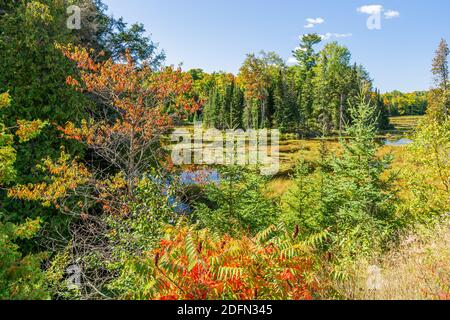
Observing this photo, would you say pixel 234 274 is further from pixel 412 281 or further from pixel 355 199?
pixel 355 199

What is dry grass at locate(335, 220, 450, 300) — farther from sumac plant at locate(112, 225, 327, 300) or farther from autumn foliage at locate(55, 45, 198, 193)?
autumn foliage at locate(55, 45, 198, 193)

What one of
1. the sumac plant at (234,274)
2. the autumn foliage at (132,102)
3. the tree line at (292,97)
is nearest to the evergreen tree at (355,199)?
the sumac plant at (234,274)

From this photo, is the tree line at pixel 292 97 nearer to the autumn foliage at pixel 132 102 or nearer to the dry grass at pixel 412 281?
the autumn foliage at pixel 132 102

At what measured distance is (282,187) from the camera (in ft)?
76.6

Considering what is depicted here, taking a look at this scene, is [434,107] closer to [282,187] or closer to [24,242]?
[282,187]

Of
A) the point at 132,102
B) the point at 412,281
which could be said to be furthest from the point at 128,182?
the point at 412,281

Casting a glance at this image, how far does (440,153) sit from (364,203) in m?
3.42

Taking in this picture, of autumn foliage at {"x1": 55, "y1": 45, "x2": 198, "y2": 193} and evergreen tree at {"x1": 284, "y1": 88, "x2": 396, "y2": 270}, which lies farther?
autumn foliage at {"x1": 55, "y1": 45, "x2": 198, "y2": 193}

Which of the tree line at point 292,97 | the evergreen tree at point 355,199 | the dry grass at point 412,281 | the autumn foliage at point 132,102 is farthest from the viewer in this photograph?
the tree line at point 292,97

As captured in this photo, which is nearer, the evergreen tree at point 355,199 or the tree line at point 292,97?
the evergreen tree at point 355,199

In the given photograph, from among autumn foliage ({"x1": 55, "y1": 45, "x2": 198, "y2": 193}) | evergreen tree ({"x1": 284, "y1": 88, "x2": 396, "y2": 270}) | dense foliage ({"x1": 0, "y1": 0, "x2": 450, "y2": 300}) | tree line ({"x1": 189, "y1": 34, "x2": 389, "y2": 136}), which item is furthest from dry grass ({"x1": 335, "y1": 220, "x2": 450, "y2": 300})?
tree line ({"x1": 189, "y1": 34, "x2": 389, "y2": 136})

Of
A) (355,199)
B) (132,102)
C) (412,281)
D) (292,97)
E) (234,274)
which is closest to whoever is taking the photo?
(234,274)
